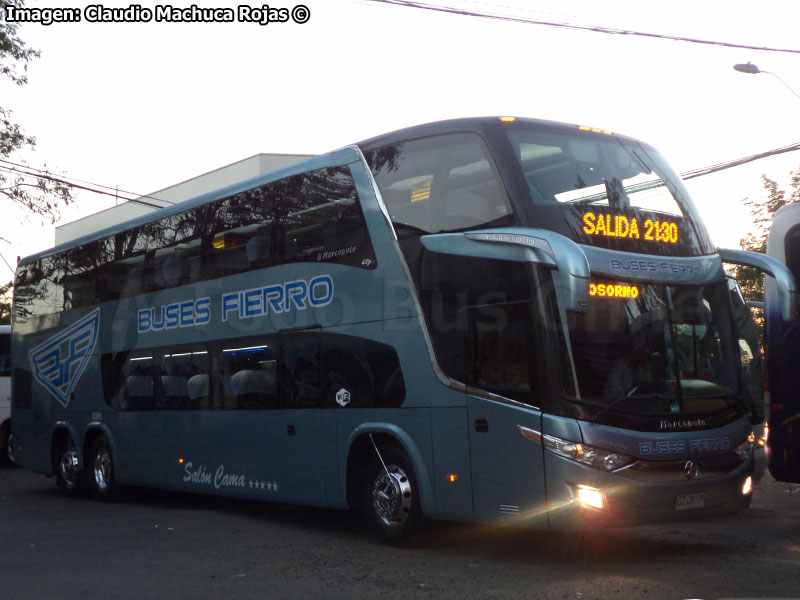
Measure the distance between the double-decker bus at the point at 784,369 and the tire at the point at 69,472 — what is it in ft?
35.8

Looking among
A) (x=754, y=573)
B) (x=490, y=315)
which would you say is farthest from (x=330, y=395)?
(x=754, y=573)

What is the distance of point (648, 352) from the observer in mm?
8812

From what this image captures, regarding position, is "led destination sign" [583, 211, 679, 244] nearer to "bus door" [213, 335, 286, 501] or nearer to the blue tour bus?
"bus door" [213, 335, 286, 501]

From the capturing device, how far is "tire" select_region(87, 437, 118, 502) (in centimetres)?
1598

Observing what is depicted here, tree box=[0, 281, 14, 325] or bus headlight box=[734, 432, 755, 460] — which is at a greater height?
tree box=[0, 281, 14, 325]

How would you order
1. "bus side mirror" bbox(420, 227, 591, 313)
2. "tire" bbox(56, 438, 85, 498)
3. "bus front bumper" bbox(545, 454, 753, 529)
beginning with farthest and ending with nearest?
"tire" bbox(56, 438, 85, 498), "bus front bumper" bbox(545, 454, 753, 529), "bus side mirror" bbox(420, 227, 591, 313)

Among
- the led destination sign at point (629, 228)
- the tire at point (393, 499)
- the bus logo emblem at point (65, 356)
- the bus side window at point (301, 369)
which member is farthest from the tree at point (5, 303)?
the led destination sign at point (629, 228)

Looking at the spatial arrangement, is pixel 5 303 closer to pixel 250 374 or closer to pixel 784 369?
pixel 250 374

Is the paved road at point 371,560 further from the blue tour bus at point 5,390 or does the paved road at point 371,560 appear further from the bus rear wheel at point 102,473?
the blue tour bus at point 5,390

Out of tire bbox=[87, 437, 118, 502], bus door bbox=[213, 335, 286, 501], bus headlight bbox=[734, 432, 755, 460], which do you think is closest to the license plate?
bus headlight bbox=[734, 432, 755, 460]

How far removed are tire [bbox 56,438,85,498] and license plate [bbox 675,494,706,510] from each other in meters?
11.0

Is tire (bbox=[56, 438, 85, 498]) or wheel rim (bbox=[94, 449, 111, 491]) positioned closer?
wheel rim (bbox=[94, 449, 111, 491])

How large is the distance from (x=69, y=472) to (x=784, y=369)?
37.8ft

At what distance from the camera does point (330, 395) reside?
11.3m
